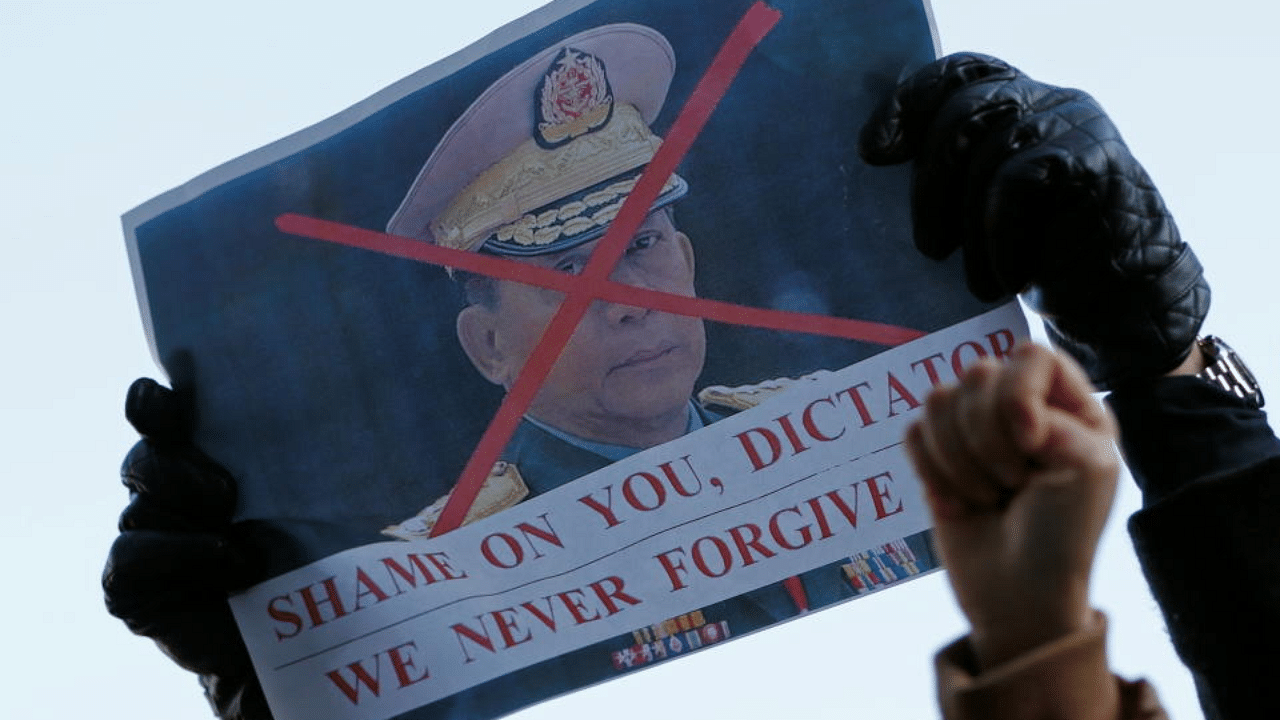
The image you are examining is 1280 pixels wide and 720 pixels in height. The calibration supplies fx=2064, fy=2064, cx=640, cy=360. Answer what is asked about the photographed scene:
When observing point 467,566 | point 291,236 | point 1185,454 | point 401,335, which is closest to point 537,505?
point 467,566

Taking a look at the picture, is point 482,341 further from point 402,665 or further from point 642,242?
point 402,665

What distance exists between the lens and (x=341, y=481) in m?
3.67

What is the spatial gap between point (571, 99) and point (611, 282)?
1.05ft

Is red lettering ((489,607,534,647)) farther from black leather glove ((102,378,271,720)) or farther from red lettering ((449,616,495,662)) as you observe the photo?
black leather glove ((102,378,271,720))

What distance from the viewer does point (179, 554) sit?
3586 millimetres

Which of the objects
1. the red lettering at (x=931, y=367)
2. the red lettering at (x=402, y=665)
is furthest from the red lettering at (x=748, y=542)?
the red lettering at (x=402, y=665)

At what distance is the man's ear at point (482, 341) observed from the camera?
3551mm

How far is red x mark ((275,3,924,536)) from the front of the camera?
132 inches

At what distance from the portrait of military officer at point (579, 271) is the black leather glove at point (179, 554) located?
316 millimetres

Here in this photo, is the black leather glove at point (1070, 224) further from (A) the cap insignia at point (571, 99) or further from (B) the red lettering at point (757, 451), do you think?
(A) the cap insignia at point (571, 99)

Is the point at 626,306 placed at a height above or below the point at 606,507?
above

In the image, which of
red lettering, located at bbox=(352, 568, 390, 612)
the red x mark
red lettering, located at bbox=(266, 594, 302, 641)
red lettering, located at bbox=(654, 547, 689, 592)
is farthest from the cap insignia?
red lettering, located at bbox=(266, 594, 302, 641)

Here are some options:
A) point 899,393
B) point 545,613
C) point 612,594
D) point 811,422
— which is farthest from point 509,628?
point 899,393

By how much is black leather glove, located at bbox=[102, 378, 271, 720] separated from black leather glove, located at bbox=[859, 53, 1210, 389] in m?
1.46
